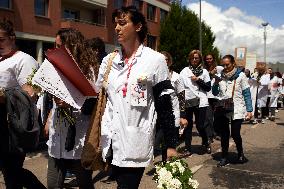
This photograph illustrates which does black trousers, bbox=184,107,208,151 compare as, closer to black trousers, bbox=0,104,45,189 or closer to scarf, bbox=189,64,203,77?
scarf, bbox=189,64,203,77

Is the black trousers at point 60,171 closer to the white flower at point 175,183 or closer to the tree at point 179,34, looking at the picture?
the white flower at point 175,183

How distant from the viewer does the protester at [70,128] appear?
3.76 meters

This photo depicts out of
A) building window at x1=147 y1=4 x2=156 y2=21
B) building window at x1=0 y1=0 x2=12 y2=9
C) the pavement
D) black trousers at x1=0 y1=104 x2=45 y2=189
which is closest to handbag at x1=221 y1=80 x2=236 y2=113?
the pavement

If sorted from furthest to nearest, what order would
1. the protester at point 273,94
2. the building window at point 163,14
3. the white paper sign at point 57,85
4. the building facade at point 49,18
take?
1. the building window at point 163,14
2. the building facade at point 49,18
3. the protester at point 273,94
4. the white paper sign at point 57,85

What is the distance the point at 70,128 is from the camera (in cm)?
378

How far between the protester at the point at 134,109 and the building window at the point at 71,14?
24.3 metres

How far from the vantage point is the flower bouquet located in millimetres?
3291

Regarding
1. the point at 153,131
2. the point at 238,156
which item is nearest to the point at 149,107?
the point at 153,131

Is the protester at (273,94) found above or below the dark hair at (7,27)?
below

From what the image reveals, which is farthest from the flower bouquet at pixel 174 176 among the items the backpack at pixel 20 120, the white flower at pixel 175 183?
the backpack at pixel 20 120

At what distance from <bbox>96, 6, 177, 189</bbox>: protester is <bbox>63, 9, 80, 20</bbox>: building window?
958 inches

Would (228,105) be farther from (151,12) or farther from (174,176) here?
(151,12)

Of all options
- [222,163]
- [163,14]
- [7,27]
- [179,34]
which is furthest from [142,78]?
[163,14]

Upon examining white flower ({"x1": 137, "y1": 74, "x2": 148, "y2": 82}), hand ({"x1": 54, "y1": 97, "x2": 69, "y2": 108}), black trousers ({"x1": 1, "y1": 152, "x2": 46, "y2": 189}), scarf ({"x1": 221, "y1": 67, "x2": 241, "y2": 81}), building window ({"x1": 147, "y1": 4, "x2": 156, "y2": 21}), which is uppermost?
building window ({"x1": 147, "y1": 4, "x2": 156, "y2": 21})
